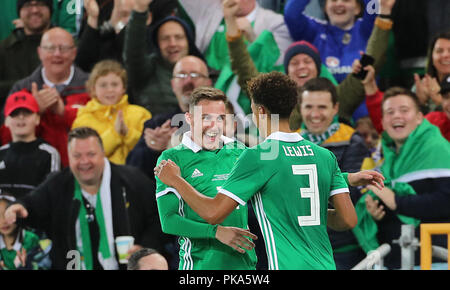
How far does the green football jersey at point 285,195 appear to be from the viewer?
3.76 metres

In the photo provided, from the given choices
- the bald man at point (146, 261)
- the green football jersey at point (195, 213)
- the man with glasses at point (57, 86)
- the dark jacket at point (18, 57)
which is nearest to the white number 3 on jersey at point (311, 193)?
the green football jersey at point (195, 213)

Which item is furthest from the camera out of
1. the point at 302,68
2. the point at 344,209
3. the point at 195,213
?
the point at 302,68

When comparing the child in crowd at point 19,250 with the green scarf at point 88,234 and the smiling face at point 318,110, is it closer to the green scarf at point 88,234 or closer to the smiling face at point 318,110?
the green scarf at point 88,234

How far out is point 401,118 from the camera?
254 inches

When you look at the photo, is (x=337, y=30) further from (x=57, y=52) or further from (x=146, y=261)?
(x=146, y=261)

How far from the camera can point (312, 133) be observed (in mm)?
6477

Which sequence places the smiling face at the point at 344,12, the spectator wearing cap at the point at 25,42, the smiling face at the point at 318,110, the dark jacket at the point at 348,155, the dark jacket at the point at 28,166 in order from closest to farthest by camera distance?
the dark jacket at the point at 348,155 → the smiling face at the point at 318,110 → the dark jacket at the point at 28,166 → the smiling face at the point at 344,12 → the spectator wearing cap at the point at 25,42

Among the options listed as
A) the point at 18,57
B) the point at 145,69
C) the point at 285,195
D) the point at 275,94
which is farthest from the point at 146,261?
the point at 18,57

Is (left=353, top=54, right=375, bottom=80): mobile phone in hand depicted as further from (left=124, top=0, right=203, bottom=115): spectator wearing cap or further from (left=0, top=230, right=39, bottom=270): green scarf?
(left=0, top=230, right=39, bottom=270): green scarf

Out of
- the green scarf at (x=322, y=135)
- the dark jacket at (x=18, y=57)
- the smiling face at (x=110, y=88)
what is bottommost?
the green scarf at (x=322, y=135)

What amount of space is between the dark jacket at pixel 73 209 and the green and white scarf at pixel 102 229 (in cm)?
4

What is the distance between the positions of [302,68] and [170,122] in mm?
1271
